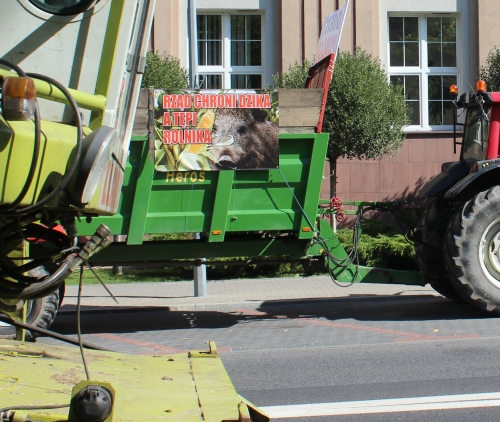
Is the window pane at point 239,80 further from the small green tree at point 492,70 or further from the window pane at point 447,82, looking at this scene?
the small green tree at point 492,70

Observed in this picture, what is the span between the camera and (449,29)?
60.8 ft

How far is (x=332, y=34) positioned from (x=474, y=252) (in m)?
3.11

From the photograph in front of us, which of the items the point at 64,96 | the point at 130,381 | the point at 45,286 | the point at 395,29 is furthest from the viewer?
the point at 395,29

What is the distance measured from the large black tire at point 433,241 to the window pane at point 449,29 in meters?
10.3

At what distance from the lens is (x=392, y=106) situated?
1559 centimetres

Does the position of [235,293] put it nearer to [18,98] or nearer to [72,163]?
[72,163]

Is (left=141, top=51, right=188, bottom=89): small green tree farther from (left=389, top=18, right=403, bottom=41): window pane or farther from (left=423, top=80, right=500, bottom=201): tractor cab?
(left=423, top=80, right=500, bottom=201): tractor cab

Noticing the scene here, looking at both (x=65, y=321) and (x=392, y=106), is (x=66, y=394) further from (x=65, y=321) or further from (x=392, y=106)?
(x=392, y=106)

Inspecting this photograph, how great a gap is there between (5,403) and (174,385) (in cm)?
80

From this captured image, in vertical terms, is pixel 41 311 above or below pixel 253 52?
below

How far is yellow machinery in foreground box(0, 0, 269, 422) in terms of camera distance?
249 cm

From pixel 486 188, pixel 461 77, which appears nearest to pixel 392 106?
pixel 461 77

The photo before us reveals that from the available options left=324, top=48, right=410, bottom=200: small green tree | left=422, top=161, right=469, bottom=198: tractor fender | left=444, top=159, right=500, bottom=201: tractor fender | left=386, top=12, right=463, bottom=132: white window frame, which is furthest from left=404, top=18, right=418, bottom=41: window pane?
left=444, top=159, right=500, bottom=201: tractor fender

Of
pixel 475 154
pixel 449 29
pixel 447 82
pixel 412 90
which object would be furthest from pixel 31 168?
pixel 449 29
